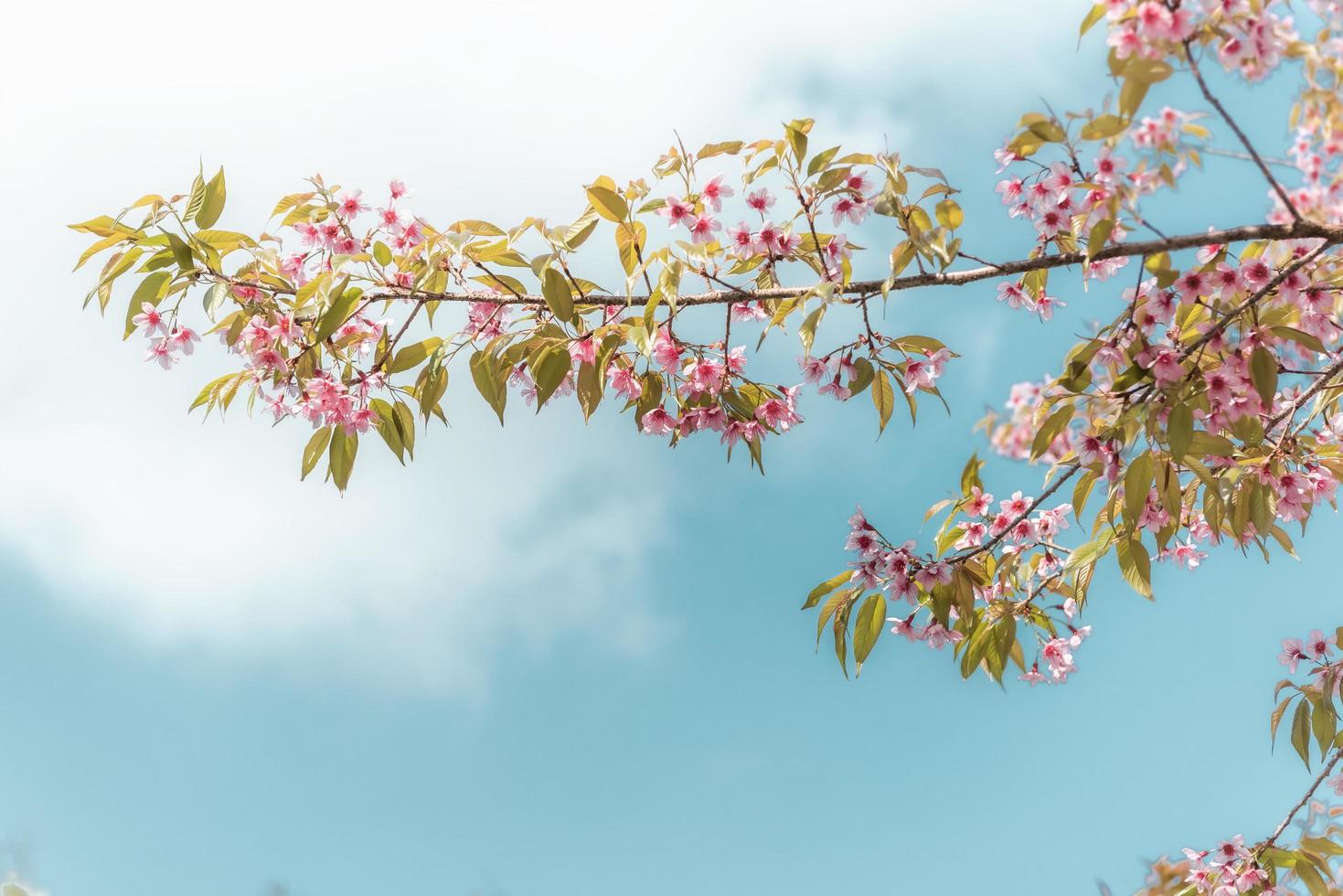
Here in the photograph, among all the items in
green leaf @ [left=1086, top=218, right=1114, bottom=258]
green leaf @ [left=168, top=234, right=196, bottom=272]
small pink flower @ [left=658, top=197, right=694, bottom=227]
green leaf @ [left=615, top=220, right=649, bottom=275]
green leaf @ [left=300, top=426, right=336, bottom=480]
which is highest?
green leaf @ [left=168, top=234, right=196, bottom=272]

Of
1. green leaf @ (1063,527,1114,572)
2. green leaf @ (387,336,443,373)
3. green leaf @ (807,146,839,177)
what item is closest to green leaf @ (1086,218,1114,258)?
green leaf @ (807,146,839,177)

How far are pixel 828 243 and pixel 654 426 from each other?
1.96ft

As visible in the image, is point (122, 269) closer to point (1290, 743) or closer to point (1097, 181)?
point (1097, 181)

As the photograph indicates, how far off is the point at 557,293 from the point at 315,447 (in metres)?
0.72

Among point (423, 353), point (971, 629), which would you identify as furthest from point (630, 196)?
point (971, 629)

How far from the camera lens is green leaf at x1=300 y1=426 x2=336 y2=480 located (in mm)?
2305

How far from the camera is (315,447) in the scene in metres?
2.31

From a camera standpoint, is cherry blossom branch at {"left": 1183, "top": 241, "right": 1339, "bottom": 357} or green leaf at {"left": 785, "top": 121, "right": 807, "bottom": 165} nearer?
cherry blossom branch at {"left": 1183, "top": 241, "right": 1339, "bottom": 357}

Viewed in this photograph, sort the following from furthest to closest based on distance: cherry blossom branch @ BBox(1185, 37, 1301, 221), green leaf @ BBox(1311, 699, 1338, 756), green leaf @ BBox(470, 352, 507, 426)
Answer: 1. green leaf @ BBox(1311, 699, 1338, 756)
2. green leaf @ BBox(470, 352, 507, 426)
3. cherry blossom branch @ BBox(1185, 37, 1301, 221)

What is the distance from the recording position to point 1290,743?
8.24ft

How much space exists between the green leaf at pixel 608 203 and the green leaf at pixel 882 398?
766 mm

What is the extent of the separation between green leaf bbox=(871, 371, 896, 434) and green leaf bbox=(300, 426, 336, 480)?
1286mm

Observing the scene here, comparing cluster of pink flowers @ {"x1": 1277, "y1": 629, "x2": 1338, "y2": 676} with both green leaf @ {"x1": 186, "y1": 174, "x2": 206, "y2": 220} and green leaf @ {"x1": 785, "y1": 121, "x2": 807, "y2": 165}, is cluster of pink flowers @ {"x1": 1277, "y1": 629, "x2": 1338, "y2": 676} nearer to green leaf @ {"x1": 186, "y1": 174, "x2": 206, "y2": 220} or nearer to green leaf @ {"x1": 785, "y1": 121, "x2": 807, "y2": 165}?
green leaf @ {"x1": 785, "y1": 121, "x2": 807, "y2": 165}

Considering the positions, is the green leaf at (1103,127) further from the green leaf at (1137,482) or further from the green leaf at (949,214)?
the green leaf at (1137,482)
